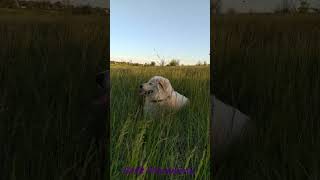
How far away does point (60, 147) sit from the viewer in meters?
1.70

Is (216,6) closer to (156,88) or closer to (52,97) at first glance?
(156,88)

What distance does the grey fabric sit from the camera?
1876 mm

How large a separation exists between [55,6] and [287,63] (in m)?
1.08

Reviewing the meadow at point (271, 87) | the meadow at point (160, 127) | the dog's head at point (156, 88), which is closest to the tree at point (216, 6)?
the meadow at point (271, 87)

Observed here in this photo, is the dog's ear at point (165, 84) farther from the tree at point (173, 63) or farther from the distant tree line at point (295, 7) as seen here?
the distant tree line at point (295, 7)

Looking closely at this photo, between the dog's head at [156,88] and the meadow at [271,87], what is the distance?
27cm

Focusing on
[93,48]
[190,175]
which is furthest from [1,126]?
[190,175]

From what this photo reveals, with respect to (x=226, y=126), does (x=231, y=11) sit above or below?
above

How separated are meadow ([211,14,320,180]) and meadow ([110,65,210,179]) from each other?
6.8 inches

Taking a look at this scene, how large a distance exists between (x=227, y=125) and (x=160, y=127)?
1.05 ft

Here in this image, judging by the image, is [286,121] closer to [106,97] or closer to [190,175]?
[190,175]

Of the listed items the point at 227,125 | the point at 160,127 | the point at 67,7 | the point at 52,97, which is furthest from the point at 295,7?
the point at 52,97

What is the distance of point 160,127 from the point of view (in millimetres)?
2064

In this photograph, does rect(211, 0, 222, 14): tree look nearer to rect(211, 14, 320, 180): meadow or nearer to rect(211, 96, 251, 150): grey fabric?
rect(211, 14, 320, 180): meadow
